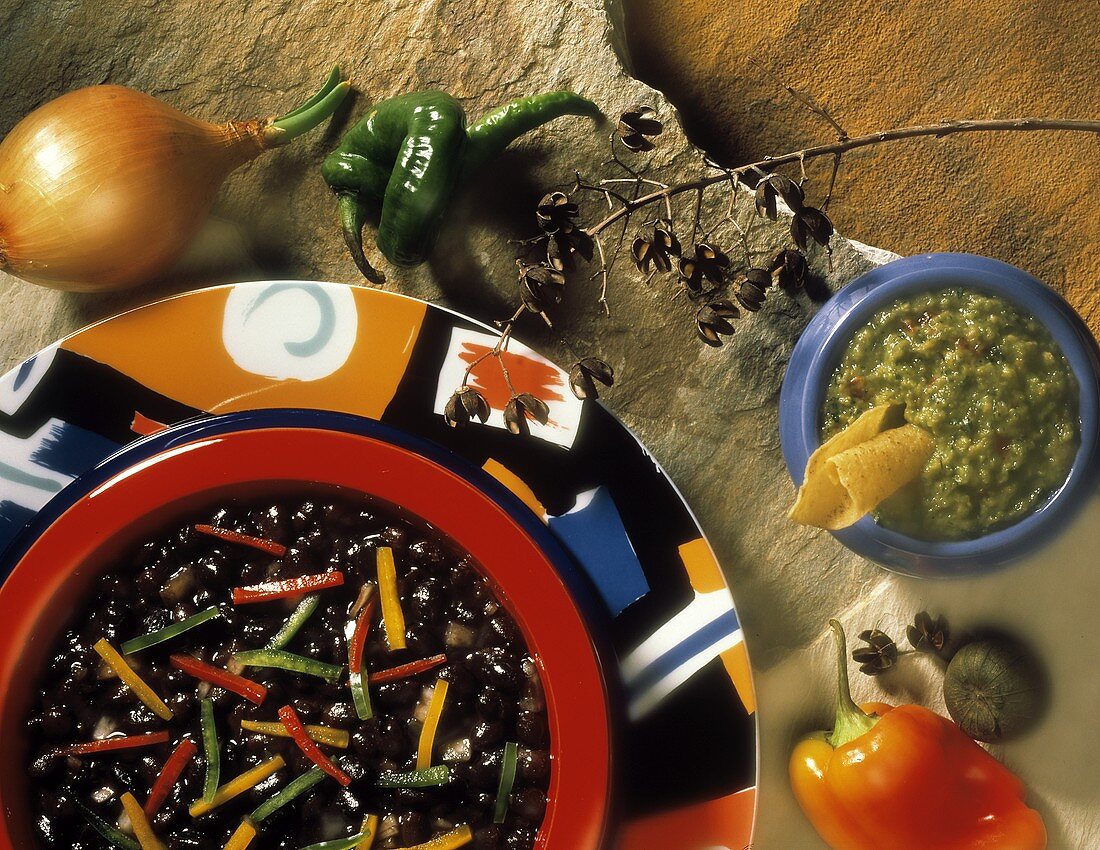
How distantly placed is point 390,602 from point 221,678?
323 millimetres

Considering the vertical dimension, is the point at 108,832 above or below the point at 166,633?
below

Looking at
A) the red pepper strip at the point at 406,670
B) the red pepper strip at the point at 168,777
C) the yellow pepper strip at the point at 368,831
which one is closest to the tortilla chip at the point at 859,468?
the red pepper strip at the point at 406,670

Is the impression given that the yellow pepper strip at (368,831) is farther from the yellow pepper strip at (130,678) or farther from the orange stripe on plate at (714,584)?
the orange stripe on plate at (714,584)

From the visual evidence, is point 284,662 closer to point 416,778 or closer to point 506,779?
point 416,778

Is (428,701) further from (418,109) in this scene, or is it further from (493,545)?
(418,109)

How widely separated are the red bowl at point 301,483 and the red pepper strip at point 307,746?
1.18 feet

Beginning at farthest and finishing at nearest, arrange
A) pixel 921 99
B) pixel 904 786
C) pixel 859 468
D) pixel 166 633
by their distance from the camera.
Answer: pixel 921 99, pixel 904 786, pixel 166 633, pixel 859 468

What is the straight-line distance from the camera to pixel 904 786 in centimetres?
186

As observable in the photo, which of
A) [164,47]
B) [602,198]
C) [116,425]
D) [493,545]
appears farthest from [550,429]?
[164,47]

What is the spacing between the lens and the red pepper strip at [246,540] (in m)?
1.68

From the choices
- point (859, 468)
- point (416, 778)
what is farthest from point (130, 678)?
point (859, 468)

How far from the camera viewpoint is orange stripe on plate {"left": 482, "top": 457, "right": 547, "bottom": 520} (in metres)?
1.78

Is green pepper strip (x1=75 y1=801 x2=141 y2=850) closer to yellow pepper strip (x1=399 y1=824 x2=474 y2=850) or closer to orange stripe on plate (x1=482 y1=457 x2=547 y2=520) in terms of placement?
yellow pepper strip (x1=399 y1=824 x2=474 y2=850)

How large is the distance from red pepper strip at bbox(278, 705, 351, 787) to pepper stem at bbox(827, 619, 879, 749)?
94cm
